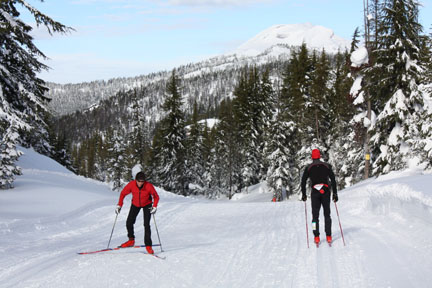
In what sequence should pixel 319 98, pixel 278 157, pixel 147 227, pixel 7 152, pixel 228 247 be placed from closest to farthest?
pixel 147 227
pixel 228 247
pixel 7 152
pixel 319 98
pixel 278 157

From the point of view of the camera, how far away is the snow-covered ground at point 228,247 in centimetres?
600

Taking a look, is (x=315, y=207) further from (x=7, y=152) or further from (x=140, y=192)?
(x=7, y=152)

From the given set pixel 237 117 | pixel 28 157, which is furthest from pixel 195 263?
pixel 237 117

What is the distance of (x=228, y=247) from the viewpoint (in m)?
8.36

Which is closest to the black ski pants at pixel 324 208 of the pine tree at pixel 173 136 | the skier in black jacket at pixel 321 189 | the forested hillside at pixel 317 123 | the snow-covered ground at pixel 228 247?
the skier in black jacket at pixel 321 189

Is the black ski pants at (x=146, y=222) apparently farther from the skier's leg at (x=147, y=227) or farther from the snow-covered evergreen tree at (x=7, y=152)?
the snow-covered evergreen tree at (x=7, y=152)

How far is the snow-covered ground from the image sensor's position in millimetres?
6004

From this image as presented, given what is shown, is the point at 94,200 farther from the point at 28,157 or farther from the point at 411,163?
the point at 411,163

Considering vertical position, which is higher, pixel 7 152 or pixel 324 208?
pixel 7 152

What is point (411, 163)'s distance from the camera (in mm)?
18578

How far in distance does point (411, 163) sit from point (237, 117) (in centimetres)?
2492

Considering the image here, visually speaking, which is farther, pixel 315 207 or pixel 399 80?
pixel 399 80

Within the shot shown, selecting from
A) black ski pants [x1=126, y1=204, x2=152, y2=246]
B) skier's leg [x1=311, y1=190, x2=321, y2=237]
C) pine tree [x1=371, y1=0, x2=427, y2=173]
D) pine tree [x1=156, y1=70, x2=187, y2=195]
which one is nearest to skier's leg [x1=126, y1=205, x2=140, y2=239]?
black ski pants [x1=126, y1=204, x2=152, y2=246]

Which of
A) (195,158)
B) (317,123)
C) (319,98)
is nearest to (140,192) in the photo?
(317,123)
